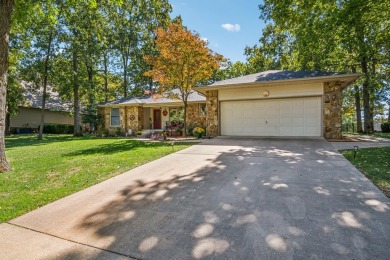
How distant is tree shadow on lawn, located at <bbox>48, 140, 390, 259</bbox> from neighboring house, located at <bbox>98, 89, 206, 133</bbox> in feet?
37.2

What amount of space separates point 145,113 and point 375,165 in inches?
613

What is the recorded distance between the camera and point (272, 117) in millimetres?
11180

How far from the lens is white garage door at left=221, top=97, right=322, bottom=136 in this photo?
10477mm

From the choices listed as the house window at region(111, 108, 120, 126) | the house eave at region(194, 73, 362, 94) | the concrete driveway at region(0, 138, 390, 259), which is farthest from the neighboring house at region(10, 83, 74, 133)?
the concrete driveway at region(0, 138, 390, 259)

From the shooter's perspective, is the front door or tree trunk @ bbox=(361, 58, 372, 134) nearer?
tree trunk @ bbox=(361, 58, 372, 134)

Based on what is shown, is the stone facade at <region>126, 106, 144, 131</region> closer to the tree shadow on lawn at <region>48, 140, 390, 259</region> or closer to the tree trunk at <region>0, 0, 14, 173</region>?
the tree trunk at <region>0, 0, 14, 173</region>

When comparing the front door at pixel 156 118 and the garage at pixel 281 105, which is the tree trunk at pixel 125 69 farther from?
the garage at pixel 281 105

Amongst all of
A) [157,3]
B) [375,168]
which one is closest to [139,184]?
[375,168]

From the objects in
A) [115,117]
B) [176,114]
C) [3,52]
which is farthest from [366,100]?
[3,52]

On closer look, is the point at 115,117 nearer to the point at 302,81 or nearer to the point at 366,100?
the point at 302,81

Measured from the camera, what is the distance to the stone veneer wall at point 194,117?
14917 millimetres

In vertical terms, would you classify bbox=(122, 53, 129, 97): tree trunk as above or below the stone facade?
above

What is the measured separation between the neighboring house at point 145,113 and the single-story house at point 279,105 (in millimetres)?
3424

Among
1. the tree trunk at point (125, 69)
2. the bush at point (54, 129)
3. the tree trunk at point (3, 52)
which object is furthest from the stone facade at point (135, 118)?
the bush at point (54, 129)
